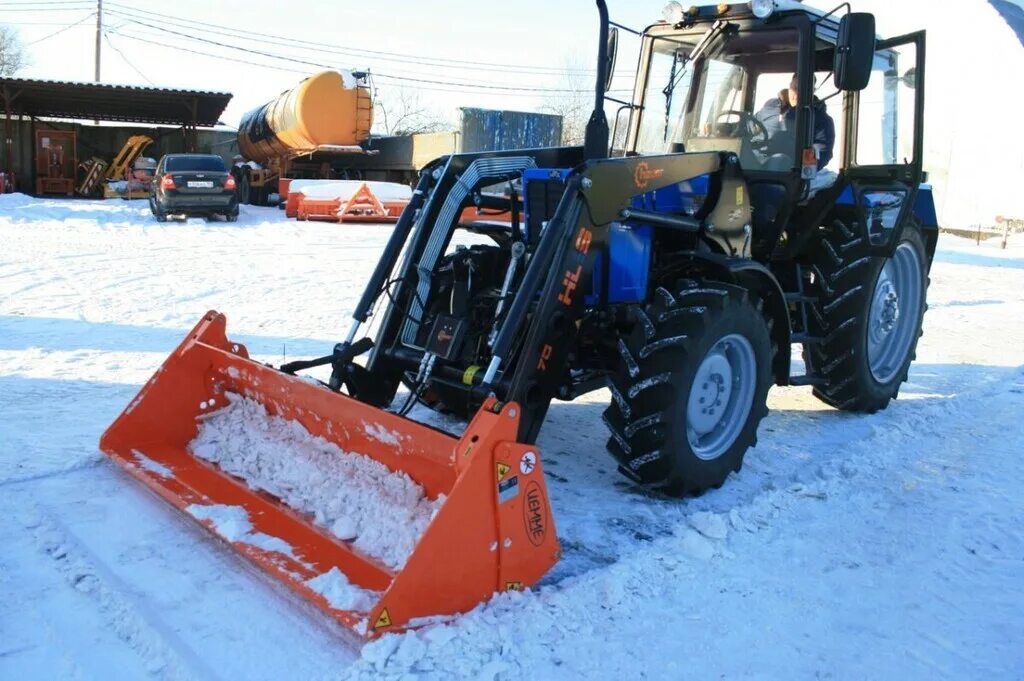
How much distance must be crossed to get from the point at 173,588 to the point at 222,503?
1.91 feet

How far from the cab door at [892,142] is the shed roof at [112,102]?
25.4m

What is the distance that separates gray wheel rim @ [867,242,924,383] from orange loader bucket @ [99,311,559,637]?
13.1ft

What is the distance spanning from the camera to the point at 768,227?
543 centimetres

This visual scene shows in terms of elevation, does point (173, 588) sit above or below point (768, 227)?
below

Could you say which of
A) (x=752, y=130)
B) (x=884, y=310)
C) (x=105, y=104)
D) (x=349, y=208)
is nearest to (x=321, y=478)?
(x=752, y=130)

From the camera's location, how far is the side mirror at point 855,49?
4.59 m

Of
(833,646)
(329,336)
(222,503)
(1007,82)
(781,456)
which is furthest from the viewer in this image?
(1007,82)

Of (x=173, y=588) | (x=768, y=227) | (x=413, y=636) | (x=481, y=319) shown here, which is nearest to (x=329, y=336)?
(x=481, y=319)

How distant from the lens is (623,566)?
3604 mm

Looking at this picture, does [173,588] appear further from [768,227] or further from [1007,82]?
[1007,82]

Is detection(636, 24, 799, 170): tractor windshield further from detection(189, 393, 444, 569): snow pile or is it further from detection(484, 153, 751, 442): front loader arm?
detection(189, 393, 444, 569): snow pile

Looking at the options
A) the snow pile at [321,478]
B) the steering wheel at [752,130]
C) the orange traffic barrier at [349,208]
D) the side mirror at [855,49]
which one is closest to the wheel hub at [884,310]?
the steering wheel at [752,130]

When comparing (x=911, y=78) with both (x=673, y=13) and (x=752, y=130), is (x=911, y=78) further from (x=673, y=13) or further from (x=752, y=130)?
(x=673, y=13)

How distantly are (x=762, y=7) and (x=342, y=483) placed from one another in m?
3.55
